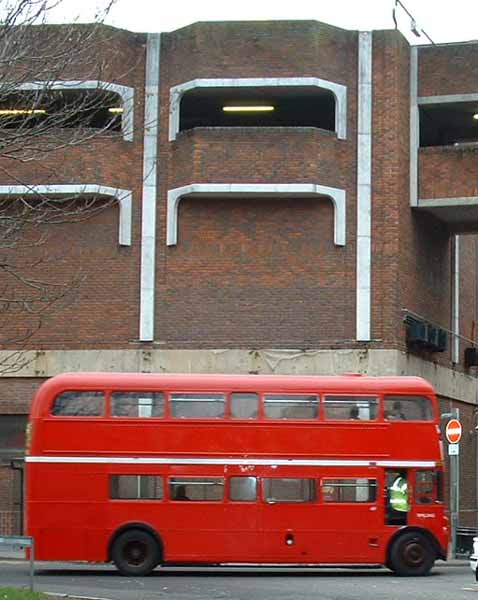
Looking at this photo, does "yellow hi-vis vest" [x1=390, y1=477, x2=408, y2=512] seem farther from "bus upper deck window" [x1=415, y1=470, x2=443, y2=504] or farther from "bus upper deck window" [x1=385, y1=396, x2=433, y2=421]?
"bus upper deck window" [x1=385, y1=396, x2=433, y2=421]

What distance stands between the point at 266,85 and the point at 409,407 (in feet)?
Result: 38.3

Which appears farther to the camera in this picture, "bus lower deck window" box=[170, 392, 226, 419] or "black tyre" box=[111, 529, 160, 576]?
"bus lower deck window" box=[170, 392, 226, 419]

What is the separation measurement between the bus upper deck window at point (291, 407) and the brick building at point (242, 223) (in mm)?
7971

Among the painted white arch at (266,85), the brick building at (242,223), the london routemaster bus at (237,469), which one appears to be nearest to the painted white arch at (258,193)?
the brick building at (242,223)

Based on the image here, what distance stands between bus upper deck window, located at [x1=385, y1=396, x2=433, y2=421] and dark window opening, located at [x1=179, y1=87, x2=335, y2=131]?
11.5m

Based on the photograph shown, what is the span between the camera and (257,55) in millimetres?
33562

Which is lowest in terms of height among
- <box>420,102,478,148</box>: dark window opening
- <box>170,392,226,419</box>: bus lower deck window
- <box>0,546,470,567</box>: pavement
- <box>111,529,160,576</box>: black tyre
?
<box>0,546,470,567</box>: pavement

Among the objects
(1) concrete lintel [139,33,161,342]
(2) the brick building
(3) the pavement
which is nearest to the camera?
(3) the pavement

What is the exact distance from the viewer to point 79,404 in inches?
969

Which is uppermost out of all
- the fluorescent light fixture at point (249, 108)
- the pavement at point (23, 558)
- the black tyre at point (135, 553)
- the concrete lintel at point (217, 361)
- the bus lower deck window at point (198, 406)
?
the fluorescent light fixture at point (249, 108)

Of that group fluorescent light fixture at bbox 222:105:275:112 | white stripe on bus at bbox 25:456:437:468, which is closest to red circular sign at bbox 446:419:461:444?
white stripe on bus at bbox 25:456:437:468

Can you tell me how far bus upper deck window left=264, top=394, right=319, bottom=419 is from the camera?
24797 millimetres

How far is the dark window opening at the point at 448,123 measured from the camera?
1400 inches

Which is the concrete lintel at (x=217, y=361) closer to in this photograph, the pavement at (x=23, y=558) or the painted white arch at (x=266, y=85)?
the pavement at (x=23, y=558)
